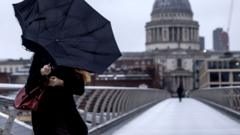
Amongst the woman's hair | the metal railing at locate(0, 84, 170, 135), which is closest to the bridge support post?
the metal railing at locate(0, 84, 170, 135)

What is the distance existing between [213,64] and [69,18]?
146802 mm

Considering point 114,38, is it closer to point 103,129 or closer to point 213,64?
point 103,129

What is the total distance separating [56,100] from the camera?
6797mm

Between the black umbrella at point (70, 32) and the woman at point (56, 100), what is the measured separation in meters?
0.13

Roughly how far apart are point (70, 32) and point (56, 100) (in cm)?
66

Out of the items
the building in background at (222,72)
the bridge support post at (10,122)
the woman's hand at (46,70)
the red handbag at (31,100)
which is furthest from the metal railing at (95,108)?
the building in background at (222,72)

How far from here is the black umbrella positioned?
22.4 ft

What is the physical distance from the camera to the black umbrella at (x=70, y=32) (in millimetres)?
6816

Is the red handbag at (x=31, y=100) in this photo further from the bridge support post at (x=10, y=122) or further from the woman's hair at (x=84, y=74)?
the bridge support post at (x=10, y=122)

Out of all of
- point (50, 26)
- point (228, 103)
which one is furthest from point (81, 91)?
point (228, 103)

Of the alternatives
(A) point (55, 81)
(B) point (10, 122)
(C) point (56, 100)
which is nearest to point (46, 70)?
(A) point (55, 81)

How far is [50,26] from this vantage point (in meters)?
7.01

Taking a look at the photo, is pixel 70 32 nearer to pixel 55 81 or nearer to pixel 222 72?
pixel 55 81

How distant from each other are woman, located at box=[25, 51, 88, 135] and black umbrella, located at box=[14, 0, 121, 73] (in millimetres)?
129
